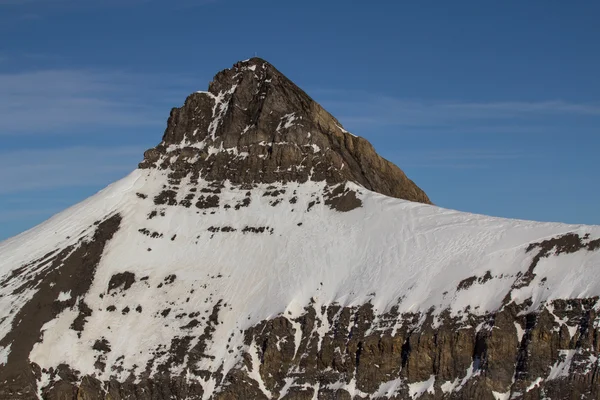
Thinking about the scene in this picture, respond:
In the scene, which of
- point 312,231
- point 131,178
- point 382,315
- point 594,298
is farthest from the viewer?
point 131,178

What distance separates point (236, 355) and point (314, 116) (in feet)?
133

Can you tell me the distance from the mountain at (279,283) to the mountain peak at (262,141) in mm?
263

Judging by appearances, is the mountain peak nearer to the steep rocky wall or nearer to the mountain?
the mountain

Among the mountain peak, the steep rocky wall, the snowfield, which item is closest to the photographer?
the steep rocky wall

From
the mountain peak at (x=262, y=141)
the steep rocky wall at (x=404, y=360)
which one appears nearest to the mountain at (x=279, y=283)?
the steep rocky wall at (x=404, y=360)

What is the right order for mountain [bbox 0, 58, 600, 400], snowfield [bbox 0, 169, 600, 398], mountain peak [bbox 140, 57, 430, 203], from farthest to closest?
mountain peak [bbox 140, 57, 430, 203] → snowfield [bbox 0, 169, 600, 398] → mountain [bbox 0, 58, 600, 400]

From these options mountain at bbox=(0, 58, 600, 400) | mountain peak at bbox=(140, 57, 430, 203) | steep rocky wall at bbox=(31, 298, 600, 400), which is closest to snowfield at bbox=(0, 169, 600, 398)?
mountain at bbox=(0, 58, 600, 400)

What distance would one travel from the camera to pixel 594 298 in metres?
96.9

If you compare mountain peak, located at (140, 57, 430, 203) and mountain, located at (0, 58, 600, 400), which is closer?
mountain, located at (0, 58, 600, 400)

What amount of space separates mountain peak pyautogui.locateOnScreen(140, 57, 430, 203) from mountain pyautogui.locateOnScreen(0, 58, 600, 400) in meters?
0.26

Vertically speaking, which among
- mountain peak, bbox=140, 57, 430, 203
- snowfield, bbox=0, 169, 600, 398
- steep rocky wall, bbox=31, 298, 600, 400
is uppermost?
mountain peak, bbox=140, 57, 430, 203

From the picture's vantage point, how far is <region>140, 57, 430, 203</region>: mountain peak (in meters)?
133

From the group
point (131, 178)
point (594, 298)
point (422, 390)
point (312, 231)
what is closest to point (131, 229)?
point (131, 178)

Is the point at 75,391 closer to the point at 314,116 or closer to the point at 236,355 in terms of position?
the point at 236,355
